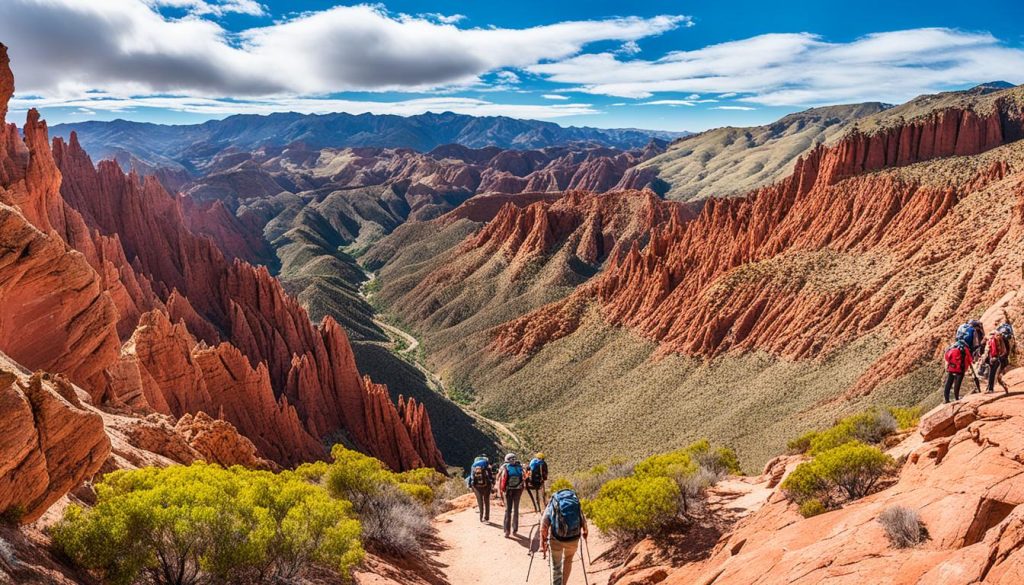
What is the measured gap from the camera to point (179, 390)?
115ft

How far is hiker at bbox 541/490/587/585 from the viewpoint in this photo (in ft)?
41.6

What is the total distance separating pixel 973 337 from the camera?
64.7 ft

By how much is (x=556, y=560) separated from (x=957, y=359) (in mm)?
14740

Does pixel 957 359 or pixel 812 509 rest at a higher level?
pixel 957 359

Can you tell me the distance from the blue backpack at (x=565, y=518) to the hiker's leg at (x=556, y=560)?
0.16 metres

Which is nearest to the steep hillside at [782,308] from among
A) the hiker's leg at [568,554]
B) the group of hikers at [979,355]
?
the group of hikers at [979,355]

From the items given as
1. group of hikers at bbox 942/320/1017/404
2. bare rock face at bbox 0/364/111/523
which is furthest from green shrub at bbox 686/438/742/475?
bare rock face at bbox 0/364/111/523

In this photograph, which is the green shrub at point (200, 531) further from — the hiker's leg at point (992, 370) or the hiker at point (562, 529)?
the hiker's leg at point (992, 370)

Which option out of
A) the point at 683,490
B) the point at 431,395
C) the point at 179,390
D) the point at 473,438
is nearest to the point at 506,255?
the point at 431,395

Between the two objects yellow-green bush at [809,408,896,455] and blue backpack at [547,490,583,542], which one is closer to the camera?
blue backpack at [547,490,583,542]

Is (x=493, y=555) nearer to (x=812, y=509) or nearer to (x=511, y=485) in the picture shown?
(x=511, y=485)

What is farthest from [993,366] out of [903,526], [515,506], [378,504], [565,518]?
[378,504]

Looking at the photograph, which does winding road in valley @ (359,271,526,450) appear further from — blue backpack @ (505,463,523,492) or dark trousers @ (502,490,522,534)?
blue backpack @ (505,463,523,492)

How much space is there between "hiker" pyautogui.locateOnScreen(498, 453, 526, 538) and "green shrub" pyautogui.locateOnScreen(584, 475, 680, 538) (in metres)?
2.50
